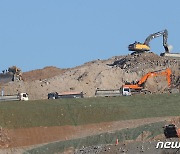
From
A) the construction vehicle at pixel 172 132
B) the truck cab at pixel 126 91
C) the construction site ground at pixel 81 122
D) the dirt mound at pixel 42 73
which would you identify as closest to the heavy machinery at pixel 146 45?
the truck cab at pixel 126 91

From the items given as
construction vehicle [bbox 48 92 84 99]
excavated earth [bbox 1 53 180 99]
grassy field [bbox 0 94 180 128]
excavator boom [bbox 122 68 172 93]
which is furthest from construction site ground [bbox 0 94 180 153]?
excavated earth [bbox 1 53 180 99]

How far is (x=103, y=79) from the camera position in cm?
7750

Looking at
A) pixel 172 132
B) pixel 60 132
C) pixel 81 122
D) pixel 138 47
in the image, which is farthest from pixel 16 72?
pixel 172 132

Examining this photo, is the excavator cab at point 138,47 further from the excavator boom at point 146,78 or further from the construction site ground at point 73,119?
the construction site ground at point 73,119

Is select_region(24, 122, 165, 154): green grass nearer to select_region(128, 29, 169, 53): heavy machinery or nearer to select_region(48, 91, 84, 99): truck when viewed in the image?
select_region(48, 91, 84, 99): truck

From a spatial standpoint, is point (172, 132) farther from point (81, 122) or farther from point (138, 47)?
point (138, 47)

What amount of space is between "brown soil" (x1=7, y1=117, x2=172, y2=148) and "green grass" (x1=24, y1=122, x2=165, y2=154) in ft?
8.99

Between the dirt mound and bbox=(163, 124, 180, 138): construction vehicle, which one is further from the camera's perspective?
the dirt mound

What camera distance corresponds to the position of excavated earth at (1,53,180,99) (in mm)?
75500

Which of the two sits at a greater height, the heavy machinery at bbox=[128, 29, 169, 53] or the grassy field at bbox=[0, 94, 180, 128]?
the heavy machinery at bbox=[128, 29, 169, 53]

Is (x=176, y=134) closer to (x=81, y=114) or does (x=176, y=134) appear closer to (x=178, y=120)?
(x=178, y=120)

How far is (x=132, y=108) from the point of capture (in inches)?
2306

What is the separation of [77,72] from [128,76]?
6480mm

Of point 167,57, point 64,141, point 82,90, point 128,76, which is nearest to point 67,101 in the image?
point 64,141
